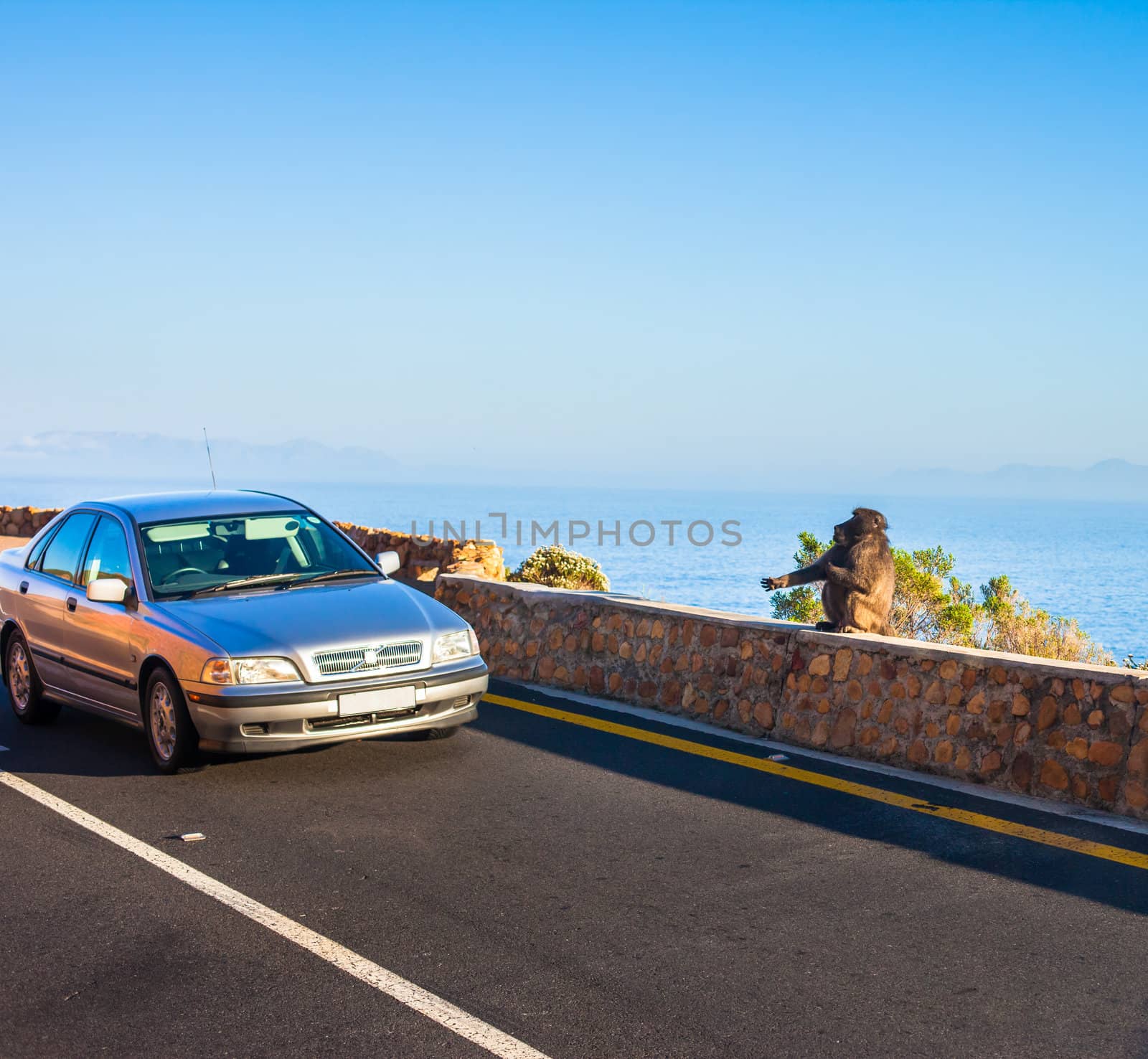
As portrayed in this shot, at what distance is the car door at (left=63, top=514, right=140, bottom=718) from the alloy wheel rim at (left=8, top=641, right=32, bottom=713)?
33.0 inches

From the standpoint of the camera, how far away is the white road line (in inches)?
153

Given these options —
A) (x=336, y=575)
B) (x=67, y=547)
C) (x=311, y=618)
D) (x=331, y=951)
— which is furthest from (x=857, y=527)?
(x=331, y=951)

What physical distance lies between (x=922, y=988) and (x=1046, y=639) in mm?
17370

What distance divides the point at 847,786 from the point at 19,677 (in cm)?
600

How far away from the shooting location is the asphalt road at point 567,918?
396cm

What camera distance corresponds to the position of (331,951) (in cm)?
457

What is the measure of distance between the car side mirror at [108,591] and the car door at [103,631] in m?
0.06

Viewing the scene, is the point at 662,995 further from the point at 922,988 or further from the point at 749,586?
the point at 749,586

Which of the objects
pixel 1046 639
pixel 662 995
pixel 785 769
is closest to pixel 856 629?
pixel 785 769

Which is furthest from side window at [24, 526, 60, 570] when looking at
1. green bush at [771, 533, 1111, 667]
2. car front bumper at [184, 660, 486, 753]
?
green bush at [771, 533, 1111, 667]

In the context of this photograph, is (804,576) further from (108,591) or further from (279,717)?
(108,591)

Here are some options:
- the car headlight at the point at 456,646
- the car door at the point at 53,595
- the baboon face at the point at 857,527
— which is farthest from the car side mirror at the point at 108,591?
the baboon face at the point at 857,527

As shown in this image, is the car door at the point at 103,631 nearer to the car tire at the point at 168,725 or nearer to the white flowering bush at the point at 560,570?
the car tire at the point at 168,725

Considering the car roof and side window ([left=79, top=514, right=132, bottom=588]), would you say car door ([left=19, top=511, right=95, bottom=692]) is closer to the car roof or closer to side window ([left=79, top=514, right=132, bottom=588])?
side window ([left=79, top=514, right=132, bottom=588])
